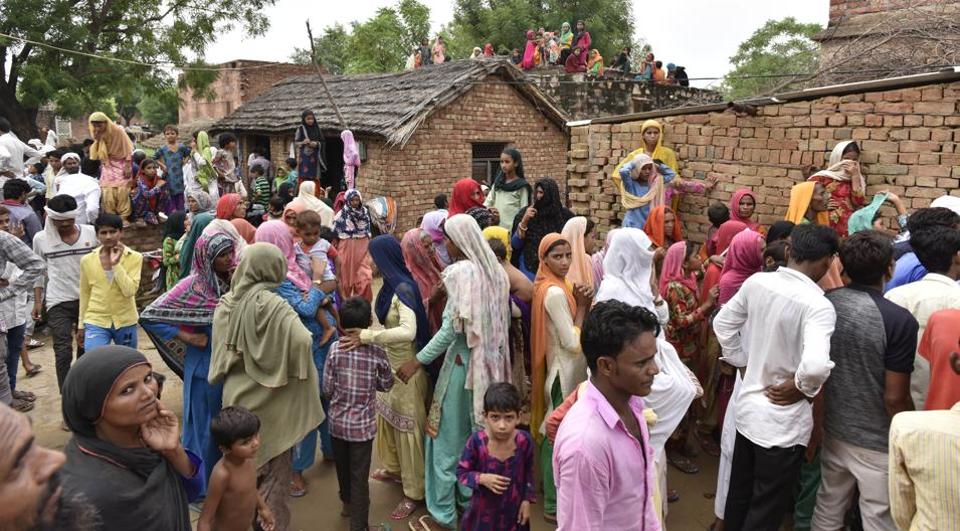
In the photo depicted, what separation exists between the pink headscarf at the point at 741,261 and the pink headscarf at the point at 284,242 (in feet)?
9.96

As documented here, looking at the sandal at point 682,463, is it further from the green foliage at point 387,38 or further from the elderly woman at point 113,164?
the green foliage at point 387,38

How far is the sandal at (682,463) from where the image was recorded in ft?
14.7

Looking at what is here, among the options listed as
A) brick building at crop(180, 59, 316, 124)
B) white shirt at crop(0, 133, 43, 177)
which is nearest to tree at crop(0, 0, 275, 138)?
brick building at crop(180, 59, 316, 124)

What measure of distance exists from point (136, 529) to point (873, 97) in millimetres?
6015

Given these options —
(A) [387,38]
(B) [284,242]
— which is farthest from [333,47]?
(B) [284,242]

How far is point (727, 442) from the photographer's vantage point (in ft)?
11.5

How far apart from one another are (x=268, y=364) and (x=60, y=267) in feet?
10.4

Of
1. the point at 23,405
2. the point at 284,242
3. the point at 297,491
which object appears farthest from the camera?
the point at 23,405

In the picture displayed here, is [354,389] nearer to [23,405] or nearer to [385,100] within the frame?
[23,405]

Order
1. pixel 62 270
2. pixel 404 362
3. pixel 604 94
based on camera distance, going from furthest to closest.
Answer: pixel 604 94 < pixel 62 270 < pixel 404 362

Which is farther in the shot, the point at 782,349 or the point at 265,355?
the point at 265,355

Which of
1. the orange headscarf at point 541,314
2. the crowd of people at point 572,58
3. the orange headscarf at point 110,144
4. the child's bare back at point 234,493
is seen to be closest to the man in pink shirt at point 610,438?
the orange headscarf at point 541,314

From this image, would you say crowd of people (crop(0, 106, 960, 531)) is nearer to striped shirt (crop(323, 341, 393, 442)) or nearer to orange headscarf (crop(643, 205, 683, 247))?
striped shirt (crop(323, 341, 393, 442))

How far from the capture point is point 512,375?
398 centimetres
